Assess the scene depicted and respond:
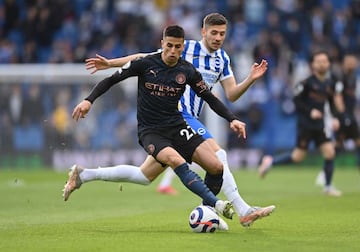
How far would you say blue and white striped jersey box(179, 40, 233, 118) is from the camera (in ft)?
34.3

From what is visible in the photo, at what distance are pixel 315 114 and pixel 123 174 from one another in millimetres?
5643

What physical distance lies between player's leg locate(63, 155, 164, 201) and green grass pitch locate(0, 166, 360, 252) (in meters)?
0.44

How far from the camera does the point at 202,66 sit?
1054 cm

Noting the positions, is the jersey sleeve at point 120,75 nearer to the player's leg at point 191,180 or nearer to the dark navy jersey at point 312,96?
the player's leg at point 191,180

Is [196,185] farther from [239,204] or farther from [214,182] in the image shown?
[214,182]

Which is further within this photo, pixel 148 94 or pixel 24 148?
pixel 24 148

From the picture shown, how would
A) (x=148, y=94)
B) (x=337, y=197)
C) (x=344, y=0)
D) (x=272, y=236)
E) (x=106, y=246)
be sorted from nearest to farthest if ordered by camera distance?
1. (x=106, y=246)
2. (x=272, y=236)
3. (x=148, y=94)
4. (x=337, y=197)
5. (x=344, y=0)

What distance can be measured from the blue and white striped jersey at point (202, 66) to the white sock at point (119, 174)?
37.0 inches

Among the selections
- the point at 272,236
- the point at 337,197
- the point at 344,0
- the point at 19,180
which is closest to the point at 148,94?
the point at 272,236

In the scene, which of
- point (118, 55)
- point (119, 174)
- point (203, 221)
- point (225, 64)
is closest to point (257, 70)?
point (225, 64)

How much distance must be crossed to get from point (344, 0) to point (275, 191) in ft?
39.2

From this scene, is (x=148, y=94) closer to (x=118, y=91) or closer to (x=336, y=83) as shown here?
(x=336, y=83)

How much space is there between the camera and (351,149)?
22.3m

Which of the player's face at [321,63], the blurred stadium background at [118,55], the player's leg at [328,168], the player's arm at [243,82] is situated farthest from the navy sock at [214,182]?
the blurred stadium background at [118,55]
